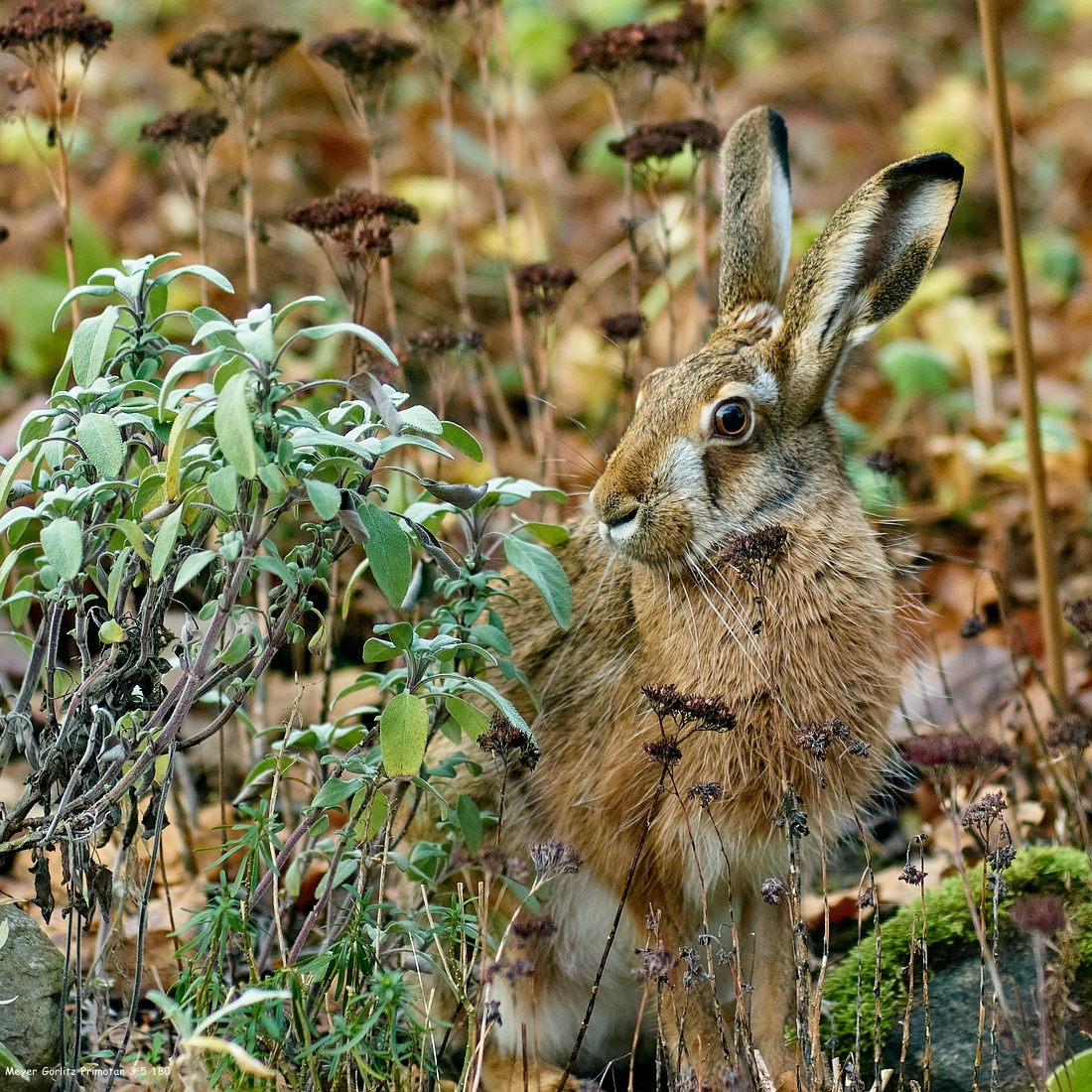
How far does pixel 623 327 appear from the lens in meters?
4.18

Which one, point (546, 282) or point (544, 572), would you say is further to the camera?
point (546, 282)

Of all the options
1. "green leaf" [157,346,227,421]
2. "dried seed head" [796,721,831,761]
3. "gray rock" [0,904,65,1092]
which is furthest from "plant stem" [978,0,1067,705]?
Result: "gray rock" [0,904,65,1092]

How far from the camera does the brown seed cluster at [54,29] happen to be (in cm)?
352

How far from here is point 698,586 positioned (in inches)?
135

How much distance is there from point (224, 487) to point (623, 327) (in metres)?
2.05

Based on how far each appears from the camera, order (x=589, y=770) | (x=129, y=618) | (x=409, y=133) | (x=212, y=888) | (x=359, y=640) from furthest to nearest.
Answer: (x=409, y=133) → (x=359, y=640) → (x=589, y=770) → (x=129, y=618) → (x=212, y=888)

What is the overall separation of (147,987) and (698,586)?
1.92 meters

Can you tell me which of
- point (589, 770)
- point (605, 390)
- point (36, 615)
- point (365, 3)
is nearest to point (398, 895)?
point (589, 770)

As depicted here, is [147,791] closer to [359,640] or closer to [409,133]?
[359,640]

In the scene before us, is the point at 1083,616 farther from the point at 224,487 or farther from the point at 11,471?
the point at 11,471

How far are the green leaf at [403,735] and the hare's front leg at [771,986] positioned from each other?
124cm

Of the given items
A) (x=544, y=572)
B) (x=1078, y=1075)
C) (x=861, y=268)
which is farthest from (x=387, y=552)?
(x=1078, y=1075)

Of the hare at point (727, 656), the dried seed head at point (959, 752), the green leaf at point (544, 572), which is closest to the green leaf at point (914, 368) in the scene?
the hare at point (727, 656)

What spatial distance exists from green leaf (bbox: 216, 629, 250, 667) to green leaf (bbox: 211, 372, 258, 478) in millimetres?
375
